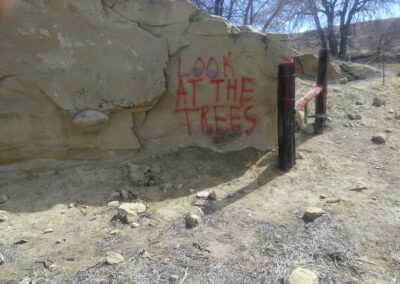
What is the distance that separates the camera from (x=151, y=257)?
128 inches

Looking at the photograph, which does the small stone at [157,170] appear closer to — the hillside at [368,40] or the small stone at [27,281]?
the small stone at [27,281]

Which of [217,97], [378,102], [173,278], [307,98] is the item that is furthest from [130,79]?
[378,102]

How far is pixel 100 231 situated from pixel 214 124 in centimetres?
180

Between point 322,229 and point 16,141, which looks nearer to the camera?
point 322,229

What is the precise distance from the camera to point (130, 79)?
4.77 metres

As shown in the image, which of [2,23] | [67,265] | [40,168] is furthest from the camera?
[40,168]

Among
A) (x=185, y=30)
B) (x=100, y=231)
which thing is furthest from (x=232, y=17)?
(x=100, y=231)

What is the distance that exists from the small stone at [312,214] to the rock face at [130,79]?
53.7 inches

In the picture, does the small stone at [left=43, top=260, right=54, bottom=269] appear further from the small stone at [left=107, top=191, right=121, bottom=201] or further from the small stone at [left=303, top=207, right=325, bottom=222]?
the small stone at [left=303, top=207, right=325, bottom=222]

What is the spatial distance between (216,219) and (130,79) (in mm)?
1813

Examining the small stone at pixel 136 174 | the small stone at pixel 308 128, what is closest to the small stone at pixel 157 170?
the small stone at pixel 136 174

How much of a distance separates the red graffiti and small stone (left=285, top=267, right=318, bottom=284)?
2192 millimetres

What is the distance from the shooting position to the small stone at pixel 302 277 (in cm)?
285

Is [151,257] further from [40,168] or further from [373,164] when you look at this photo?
[373,164]
